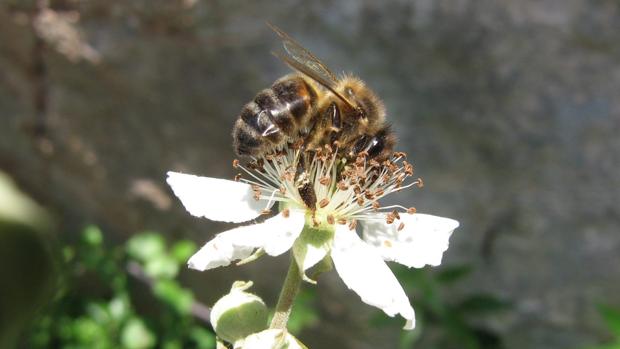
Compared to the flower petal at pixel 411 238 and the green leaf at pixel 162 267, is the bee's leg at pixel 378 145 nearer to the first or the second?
the flower petal at pixel 411 238

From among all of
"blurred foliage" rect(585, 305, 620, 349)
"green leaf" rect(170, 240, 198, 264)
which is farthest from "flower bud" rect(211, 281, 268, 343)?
"green leaf" rect(170, 240, 198, 264)

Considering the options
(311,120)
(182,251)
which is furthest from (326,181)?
(182,251)

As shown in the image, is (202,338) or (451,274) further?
(202,338)

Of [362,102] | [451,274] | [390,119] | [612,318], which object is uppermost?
[390,119]

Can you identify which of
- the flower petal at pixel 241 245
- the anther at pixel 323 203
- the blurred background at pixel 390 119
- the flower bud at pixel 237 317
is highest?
the blurred background at pixel 390 119

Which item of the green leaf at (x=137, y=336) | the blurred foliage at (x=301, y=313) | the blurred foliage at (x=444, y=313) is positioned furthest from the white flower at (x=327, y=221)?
the green leaf at (x=137, y=336)

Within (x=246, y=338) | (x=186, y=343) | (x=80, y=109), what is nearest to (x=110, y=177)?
(x=80, y=109)

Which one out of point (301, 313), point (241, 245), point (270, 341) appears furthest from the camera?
point (301, 313)

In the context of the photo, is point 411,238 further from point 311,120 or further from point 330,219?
point 311,120

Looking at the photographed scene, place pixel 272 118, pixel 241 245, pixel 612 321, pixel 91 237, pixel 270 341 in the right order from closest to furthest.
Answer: pixel 270 341 → pixel 241 245 → pixel 272 118 → pixel 612 321 → pixel 91 237
